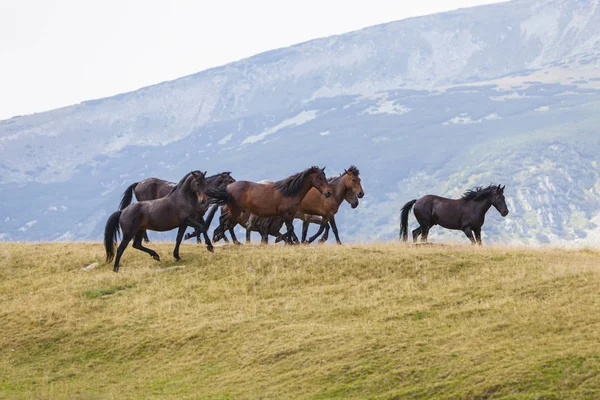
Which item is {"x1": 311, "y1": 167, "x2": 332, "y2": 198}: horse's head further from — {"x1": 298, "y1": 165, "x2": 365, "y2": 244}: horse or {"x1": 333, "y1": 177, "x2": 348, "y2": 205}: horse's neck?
{"x1": 333, "y1": 177, "x2": 348, "y2": 205}: horse's neck

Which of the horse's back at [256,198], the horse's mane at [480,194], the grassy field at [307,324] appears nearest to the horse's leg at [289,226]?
the horse's back at [256,198]

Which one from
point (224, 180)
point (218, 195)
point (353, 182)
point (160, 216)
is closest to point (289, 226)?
point (218, 195)

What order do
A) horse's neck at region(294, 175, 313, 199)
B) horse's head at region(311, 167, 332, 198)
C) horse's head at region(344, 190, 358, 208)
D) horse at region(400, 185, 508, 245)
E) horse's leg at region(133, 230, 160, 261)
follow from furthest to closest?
horse's head at region(344, 190, 358, 208), horse at region(400, 185, 508, 245), horse's neck at region(294, 175, 313, 199), horse's head at region(311, 167, 332, 198), horse's leg at region(133, 230, 160, 261)

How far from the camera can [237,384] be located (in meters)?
20.0

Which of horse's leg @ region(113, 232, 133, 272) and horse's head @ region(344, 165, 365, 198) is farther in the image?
horse's head @ region(344, 165, 365, 198)

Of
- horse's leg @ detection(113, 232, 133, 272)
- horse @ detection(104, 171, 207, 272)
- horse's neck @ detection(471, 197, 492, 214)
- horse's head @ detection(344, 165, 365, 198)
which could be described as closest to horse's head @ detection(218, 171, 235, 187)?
horse @ detection(104, 171, 207, 272)

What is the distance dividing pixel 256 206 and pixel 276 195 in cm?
72

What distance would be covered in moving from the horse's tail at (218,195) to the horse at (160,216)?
6.12 feet

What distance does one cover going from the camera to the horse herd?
29031 millimetres

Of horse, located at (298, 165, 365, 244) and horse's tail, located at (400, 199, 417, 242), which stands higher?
horse, located at (298, 165, 365, 244)

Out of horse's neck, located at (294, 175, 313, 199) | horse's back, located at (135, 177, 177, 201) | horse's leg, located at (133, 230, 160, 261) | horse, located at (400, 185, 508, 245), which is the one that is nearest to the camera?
horse's leg, located at (133, 230, 160, 261)

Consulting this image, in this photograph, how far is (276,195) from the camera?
1244 inches

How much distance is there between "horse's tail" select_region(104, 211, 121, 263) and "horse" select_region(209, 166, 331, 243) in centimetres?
351

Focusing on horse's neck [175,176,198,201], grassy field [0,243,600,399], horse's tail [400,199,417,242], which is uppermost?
horse's neck [175,176,198,201]
